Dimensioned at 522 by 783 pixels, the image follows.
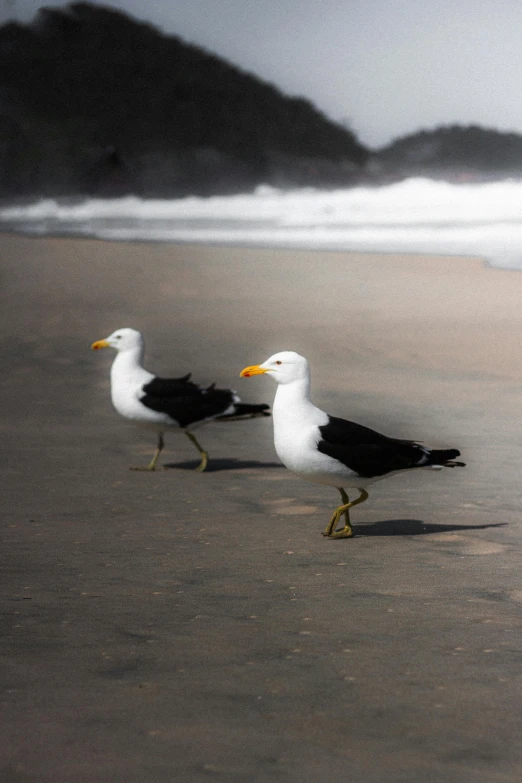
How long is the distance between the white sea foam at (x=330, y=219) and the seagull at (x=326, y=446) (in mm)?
16365

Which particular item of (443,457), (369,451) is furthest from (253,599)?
(443,457)

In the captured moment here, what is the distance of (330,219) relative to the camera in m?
38.2

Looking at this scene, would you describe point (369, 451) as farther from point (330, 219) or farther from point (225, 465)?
point (330, 219)

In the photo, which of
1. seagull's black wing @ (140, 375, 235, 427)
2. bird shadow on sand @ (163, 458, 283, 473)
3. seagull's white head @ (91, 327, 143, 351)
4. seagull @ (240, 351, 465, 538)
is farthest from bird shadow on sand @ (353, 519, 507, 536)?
seagull's white head @ (91, 327, 143, 351)

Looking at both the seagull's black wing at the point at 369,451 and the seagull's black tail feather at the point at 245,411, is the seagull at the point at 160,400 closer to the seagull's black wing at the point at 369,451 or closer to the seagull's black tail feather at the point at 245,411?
the seagull's black tail feather at the point at 245,411

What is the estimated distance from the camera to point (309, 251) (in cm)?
2642

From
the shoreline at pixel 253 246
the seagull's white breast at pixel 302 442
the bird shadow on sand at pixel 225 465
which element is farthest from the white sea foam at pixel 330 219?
the seagull's white breast at pixel 302 442

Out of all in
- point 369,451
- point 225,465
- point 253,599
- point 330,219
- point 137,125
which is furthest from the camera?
point 137,125

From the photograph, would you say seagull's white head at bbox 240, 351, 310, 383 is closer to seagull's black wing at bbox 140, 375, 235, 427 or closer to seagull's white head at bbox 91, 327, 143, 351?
seagull's black wing at bbox 140, 375, 235, 427

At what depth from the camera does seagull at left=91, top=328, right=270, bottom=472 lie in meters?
8.22

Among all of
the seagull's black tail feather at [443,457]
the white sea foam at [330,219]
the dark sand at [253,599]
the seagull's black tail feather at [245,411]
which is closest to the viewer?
the dark sand at [253,599]

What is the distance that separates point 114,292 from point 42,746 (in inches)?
678

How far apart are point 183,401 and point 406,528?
2.44 metres

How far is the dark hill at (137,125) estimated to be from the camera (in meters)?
66.9
